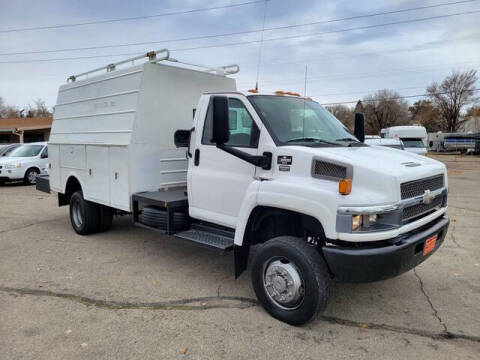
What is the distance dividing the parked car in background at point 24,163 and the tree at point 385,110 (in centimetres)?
6624

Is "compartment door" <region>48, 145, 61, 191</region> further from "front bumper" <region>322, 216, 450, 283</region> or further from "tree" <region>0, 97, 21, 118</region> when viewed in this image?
"tree" <region>0, 97, 21, 118</region>

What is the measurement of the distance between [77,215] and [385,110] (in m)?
74.9

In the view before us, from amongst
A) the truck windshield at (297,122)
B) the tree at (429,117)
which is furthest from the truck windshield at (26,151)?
the tree at (429,117)

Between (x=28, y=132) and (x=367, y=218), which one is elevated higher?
(x=28, y=132)

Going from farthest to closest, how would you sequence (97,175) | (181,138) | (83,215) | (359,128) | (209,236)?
(83,215) < (97,175) < (181,138) < (359,128) < (209,236)

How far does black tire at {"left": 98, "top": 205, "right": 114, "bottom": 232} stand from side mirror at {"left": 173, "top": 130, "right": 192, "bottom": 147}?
243 cm

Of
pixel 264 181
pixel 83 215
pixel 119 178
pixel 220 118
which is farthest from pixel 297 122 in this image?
pixel 83 215

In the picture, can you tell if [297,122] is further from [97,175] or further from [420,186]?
[97,175]

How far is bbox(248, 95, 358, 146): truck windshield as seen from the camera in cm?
411

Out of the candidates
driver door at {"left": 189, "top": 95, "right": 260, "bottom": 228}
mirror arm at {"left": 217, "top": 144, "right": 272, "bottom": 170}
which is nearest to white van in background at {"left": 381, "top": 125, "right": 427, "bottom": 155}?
driver door at {"left": 189, "top": 95, "right": 260, "bottom": 228}

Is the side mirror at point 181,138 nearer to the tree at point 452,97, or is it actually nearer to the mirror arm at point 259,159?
the mirror arm at point 259,159

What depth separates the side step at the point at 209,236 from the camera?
4.42 metres

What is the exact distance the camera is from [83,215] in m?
6.98

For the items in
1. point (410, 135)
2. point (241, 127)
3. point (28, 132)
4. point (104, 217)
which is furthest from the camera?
point (28, 132)
